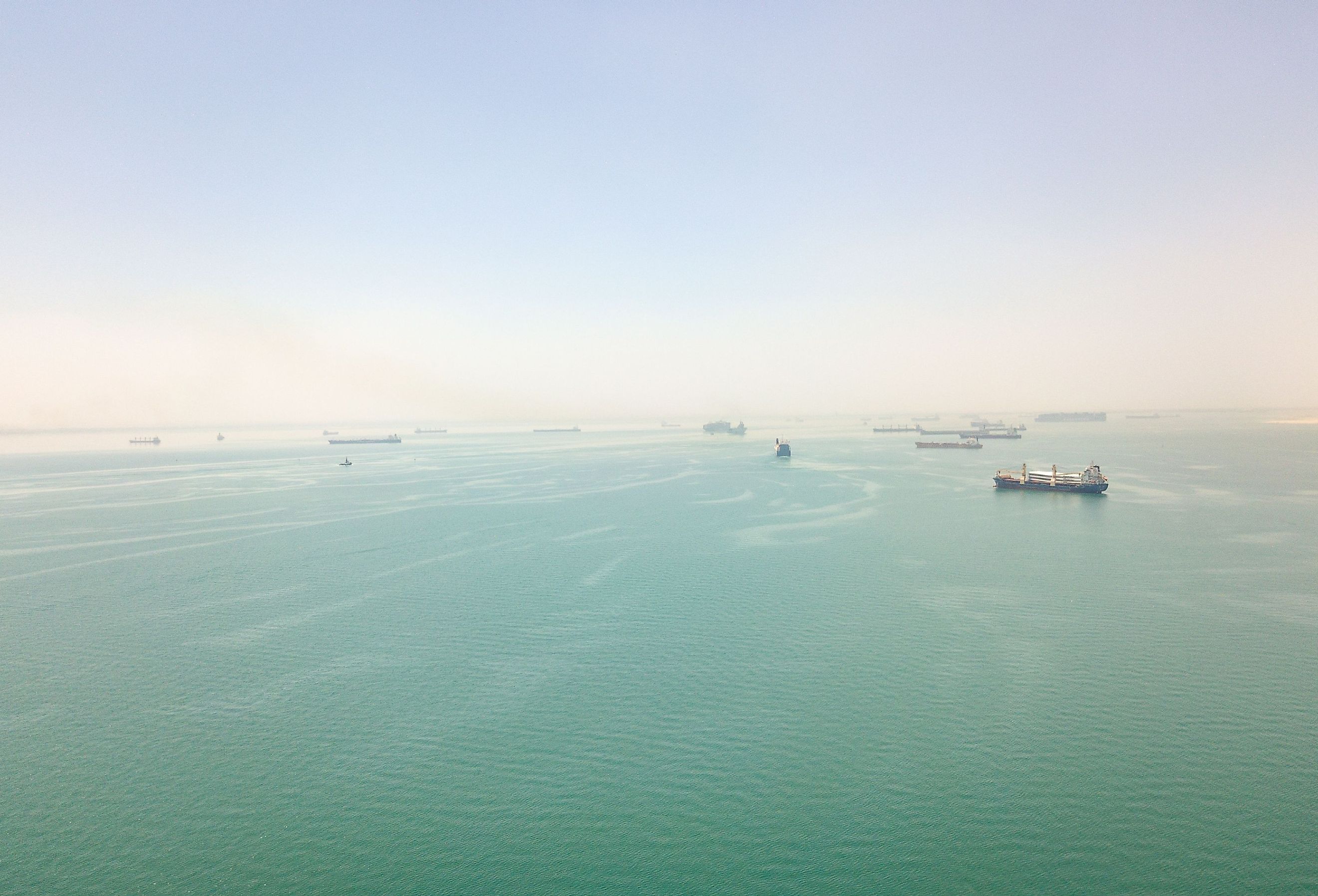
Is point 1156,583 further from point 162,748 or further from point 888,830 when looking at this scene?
point 162,748

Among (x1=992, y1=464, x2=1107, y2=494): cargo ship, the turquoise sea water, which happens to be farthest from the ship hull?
the turquoise sea water

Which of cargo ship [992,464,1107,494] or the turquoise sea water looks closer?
the turquoise sea water

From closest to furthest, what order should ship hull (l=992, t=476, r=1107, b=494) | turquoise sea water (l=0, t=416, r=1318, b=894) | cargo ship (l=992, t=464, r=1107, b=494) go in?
turquoise sea water (l=0, t=416, r=1318, b=894)
ship hull (l=992, t=476, r=1107, b=494)
cargo ship (l=992, t=464, r=1107, b=494)

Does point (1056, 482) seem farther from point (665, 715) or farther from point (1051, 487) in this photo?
point (665, 715)

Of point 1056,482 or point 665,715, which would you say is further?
point 1056,482

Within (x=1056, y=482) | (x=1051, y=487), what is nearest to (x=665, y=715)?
(x=1051, y=487)

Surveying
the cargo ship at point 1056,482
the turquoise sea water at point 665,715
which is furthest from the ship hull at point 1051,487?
the turquoise sea water at point 665,715

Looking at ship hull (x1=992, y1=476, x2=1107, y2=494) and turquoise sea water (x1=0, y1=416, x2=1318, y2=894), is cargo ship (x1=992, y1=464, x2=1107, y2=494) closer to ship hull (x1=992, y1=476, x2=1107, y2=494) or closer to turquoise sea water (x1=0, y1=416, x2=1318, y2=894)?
ship hull (x1=992, y1=476, x2=1107, y2=494)
